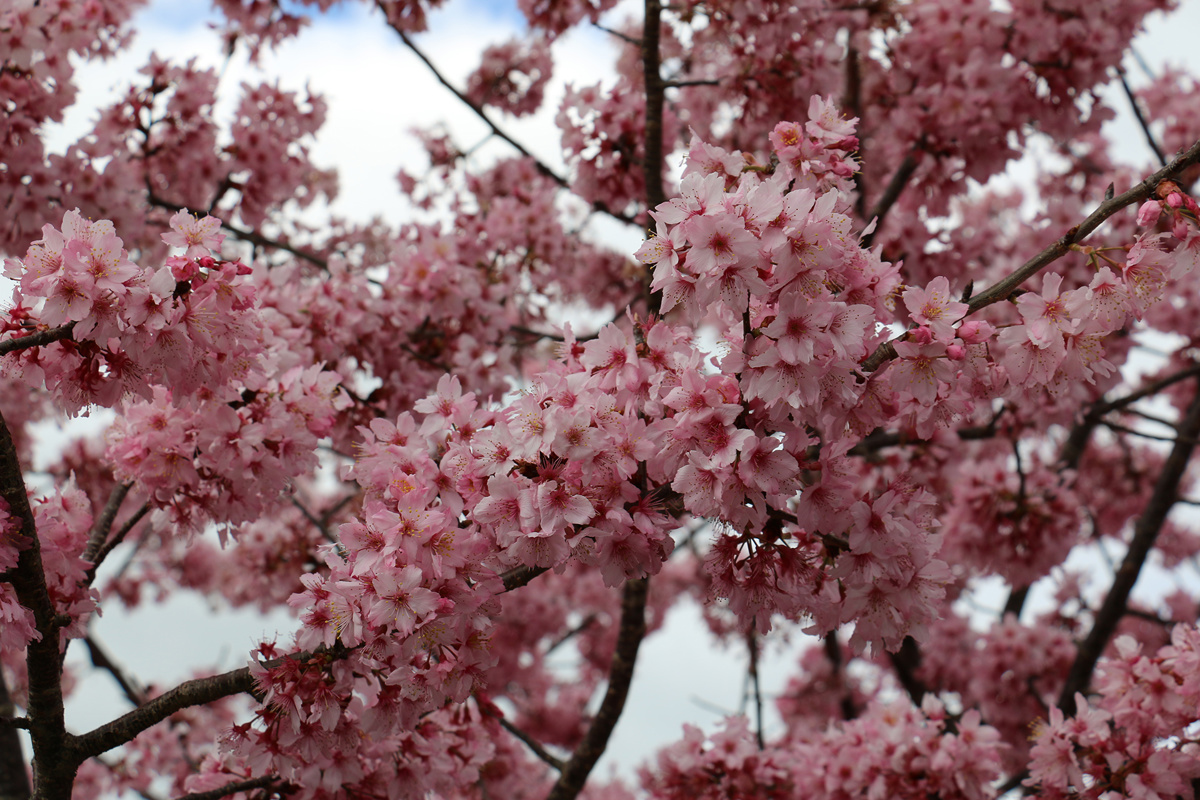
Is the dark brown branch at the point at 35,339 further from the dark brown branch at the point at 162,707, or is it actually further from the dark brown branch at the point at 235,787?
the dark brown branch at the point at 235,787

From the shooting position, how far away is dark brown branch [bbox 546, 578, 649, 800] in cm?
492

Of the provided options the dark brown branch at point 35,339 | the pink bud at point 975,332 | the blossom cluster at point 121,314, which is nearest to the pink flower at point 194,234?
the blossom cluster at point 121,314

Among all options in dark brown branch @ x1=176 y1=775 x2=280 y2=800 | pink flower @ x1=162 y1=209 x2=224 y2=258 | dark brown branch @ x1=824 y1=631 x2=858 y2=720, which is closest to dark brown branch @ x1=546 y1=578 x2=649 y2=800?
dark brown branch @ x1=176 y1=775 x2=280 y2=800

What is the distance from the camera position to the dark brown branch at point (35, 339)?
2.60 m

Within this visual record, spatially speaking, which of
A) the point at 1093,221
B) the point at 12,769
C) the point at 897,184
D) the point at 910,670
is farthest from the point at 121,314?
the point at 910,670

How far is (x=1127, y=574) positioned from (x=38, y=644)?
20.1 feet

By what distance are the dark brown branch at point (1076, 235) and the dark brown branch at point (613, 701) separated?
2598 mm

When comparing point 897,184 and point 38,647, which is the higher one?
point 897,184

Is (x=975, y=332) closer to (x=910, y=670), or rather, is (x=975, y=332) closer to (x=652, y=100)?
(x=652, y=100)

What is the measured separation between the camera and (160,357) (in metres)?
2.78

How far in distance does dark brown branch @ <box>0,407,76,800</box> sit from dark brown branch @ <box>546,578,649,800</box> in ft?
7.99

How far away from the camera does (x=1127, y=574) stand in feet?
20.4

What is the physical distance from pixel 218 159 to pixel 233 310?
341 cm

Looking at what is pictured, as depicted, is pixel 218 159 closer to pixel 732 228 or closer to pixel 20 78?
pixel 20 78
